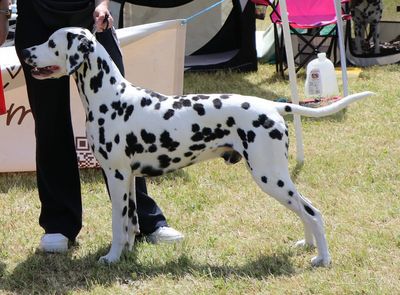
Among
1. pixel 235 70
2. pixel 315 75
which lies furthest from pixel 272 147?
pixel 235 70

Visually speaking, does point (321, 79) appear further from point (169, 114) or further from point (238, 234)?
point (169, 114)

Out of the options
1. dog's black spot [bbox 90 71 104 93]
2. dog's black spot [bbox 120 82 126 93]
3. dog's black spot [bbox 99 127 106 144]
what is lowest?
dog's black spot [bbox 99 127 106 144]

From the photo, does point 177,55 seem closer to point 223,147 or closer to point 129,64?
point 129,64

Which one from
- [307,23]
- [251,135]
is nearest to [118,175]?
[251,135]

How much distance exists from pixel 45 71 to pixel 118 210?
0.77m

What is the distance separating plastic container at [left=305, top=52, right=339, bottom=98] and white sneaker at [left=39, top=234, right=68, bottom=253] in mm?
3723

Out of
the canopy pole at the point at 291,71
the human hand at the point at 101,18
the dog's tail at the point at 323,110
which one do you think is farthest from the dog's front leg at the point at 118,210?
the canopy pole at the point at 291,71

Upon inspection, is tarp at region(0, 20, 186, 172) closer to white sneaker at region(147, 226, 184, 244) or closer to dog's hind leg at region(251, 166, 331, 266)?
white sneaker at region(147, 226, 184, 244)

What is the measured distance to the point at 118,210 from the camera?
3689 mm

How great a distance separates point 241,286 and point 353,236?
2.94 feet

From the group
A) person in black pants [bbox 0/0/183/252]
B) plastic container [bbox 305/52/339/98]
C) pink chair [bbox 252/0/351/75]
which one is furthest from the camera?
pink chair [bbox 252/0/351/75]

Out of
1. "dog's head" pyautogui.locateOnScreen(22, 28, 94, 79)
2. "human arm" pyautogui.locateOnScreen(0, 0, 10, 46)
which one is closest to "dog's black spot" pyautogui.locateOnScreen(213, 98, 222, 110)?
"dog's head" pyautogui.locateOnScreen(22, 28, 94, 79)

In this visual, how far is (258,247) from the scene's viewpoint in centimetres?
390

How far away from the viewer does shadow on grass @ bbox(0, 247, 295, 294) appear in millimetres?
3547
